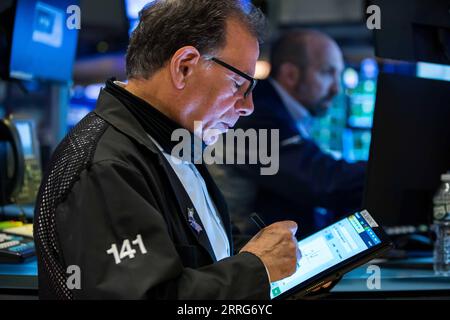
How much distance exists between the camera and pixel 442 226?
223 centimetres

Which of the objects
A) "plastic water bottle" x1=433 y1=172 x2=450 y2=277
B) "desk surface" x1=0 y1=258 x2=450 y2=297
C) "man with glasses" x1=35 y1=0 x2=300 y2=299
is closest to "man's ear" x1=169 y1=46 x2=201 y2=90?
"man with glasses" x1=35 y1=0 x2=300 y2=299

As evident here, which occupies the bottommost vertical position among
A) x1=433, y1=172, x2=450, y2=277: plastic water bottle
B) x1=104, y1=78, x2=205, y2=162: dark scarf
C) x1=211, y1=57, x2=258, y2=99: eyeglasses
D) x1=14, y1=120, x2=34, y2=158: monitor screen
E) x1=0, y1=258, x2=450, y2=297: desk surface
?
x1=0, y1=258, x2=450, y2=297: desk surface

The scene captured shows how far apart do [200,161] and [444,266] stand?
96 centimetres

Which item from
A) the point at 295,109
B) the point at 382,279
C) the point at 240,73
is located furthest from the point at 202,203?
the point at 295,109

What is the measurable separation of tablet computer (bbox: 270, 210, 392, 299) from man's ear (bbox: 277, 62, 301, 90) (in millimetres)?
1937

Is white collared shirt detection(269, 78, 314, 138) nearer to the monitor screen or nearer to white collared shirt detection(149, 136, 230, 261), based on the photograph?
the monitor screen

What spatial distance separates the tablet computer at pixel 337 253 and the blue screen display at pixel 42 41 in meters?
1.54

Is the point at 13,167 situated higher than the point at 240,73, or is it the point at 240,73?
the point at 240,73

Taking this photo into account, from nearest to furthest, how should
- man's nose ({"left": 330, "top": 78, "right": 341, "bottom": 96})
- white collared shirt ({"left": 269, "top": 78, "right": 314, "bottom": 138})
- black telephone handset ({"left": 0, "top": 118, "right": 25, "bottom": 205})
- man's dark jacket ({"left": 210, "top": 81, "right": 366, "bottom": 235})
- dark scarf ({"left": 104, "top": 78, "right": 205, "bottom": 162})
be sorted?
1. dark scarf ({"left": 104, "top": 78, "right": 205, "bottom": 162})
2. black telephone handset ({"left": 0, "top": 118, "right": 25, "bottom": 205})
3. man's dark jacket ({"left": 210, "top": 81, "right": 366, "bottom": 235})
4. white collared shirt ({"left": 269, "top": 78, "right": 314, "bottom": 138})
5. man's nose ({"left": 330, "top": 78, "right": 341, "bottom": 96})

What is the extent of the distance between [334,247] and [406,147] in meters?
0.73

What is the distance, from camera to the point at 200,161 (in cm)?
185

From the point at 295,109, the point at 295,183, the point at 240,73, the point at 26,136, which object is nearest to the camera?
the point at 240,73

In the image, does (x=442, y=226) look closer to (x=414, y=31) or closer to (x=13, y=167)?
(x=414, y=31)

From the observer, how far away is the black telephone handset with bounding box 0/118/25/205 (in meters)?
2.51
